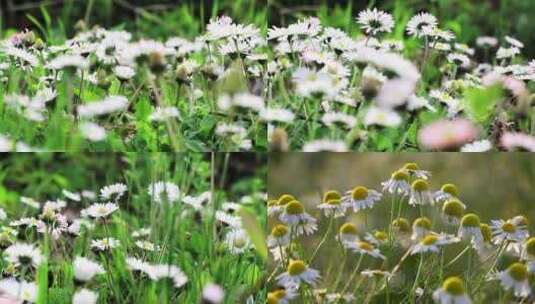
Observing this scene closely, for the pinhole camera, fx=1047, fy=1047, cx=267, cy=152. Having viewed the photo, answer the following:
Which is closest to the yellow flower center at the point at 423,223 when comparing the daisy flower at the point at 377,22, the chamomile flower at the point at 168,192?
the chamomile flower at the point at 168,192

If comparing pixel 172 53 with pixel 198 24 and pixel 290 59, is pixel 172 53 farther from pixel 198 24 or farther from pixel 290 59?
pixel 198 24

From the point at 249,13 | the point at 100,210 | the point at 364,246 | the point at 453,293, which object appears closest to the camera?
the point at 453,293

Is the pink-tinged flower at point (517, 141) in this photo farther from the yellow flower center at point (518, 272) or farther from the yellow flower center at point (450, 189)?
the yellow flower center at point (518, 272)

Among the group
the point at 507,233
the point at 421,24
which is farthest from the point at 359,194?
the point at 421,24

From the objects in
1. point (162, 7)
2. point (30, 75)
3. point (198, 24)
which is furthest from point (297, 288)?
point (162, 7)

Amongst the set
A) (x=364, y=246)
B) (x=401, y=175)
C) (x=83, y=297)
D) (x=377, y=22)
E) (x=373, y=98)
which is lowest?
(x=83, y=297)

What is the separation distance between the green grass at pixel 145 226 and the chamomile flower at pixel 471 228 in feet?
1.05

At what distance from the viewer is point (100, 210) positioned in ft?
5.98

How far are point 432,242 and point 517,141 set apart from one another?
1.21 feet

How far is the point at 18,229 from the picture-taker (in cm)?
188

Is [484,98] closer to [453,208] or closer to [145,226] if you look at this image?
[453,208]

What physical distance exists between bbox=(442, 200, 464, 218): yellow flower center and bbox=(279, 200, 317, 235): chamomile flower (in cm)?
21

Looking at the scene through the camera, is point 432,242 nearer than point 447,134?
Yes

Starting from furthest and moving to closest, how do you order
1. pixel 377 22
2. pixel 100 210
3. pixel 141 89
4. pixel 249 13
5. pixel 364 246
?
pixel 249 13 → pixel 377 22 → pixel 141 89 → pixel 100 210 → pixel 364 246
